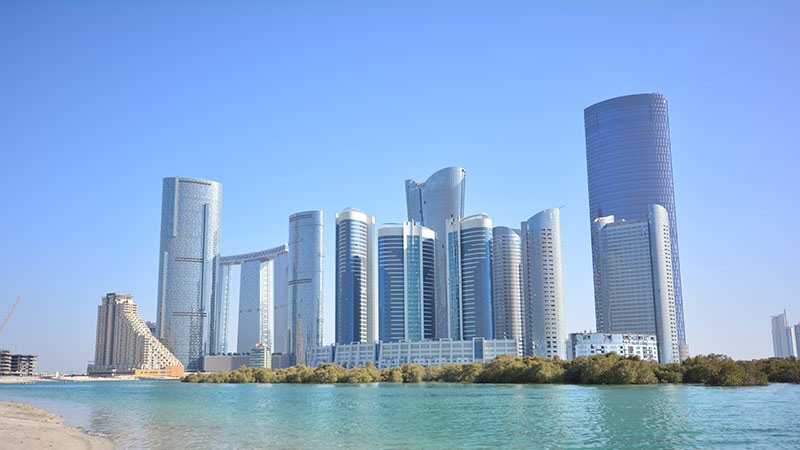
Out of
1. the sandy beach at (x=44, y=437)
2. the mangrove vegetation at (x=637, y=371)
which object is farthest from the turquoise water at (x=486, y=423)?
the mangrove vegetation at (x=637, y=371)

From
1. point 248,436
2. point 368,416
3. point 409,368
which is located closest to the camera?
point 248,436

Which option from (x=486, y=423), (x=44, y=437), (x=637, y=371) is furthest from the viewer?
(x=637, y=371)

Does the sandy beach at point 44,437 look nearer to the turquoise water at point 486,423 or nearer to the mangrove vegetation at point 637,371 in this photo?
the turquoise water at point 486,423

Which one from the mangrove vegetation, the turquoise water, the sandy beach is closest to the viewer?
the sandy beach

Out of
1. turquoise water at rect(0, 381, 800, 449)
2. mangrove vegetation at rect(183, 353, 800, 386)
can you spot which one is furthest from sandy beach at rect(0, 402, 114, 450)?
mangrove vegetation at rect(183, 353, 800, 386)

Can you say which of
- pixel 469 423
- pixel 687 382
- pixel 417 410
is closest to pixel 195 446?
pixel 469 423

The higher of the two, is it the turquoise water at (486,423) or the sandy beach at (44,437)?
the sandy beach at (44,437)

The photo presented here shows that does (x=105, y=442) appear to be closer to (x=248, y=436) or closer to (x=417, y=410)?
(x=248, y=436)

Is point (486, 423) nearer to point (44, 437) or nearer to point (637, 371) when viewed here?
point (44, 437)

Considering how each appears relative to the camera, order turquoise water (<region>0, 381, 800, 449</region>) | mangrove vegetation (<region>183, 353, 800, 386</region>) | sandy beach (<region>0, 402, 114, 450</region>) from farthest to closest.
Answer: mangrove vegetation (<region>183, 353, 800, 386</region>) < turquoise water (<region>0, 381, 800, 449</region>) < sandy beach (<region>0, 402, 114, 450</region>)

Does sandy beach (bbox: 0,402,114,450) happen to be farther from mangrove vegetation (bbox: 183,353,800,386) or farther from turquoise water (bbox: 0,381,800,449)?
mangrove vegetation (bbox: 183,353,800,386)

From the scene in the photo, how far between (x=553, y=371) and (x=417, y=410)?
223ft

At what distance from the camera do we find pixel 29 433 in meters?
49.7

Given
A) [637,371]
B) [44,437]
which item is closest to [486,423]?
[44,437]
